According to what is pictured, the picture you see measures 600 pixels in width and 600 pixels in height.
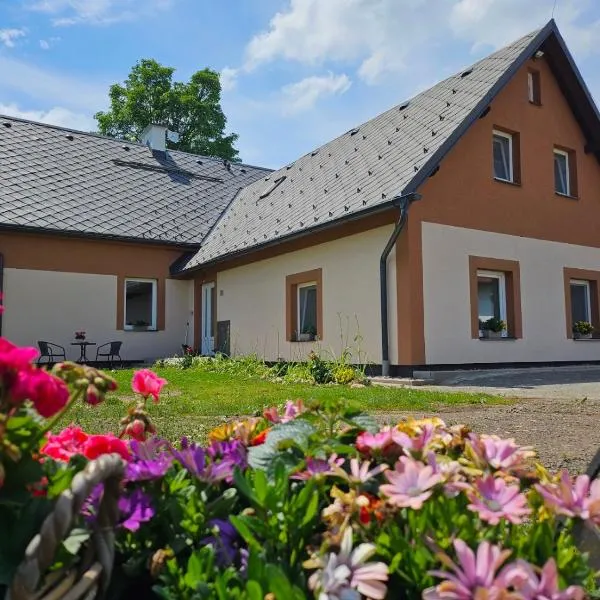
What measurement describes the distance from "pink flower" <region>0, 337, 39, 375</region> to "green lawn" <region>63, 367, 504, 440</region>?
2.83 metres

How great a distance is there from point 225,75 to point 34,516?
33416mm

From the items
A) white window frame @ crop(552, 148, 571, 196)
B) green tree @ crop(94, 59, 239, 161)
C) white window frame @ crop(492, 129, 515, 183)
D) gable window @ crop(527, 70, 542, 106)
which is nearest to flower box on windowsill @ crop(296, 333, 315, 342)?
white window frame @ crop(492, 129, 515, 183)

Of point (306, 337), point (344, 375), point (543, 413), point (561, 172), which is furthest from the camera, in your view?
point (561, 172)

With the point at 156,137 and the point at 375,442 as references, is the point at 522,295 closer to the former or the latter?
the point at 375,442

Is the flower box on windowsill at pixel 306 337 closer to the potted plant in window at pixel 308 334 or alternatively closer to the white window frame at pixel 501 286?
the potted plant in window at pixel 308 334

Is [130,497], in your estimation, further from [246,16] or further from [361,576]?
[246,16]

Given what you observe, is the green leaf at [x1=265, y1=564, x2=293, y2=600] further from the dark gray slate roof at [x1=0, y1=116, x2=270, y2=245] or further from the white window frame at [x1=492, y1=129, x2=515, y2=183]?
the dark gray slate roof at [x1=0, y1=116, x2=270, y2=245]

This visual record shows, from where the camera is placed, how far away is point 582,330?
39.7 feet

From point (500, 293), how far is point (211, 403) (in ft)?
23.9

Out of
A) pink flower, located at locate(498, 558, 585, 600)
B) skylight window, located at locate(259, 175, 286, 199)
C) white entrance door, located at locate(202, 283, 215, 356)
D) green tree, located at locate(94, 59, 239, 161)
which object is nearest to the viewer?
pink flower, located at locate(498, 558, 585, 600)

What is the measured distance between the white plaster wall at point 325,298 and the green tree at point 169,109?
736 inches

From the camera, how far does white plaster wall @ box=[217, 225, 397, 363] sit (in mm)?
10078

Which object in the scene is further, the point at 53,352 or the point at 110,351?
the point at 110,351

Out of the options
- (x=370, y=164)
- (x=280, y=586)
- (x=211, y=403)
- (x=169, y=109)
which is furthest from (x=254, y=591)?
(x=169, y=109)
